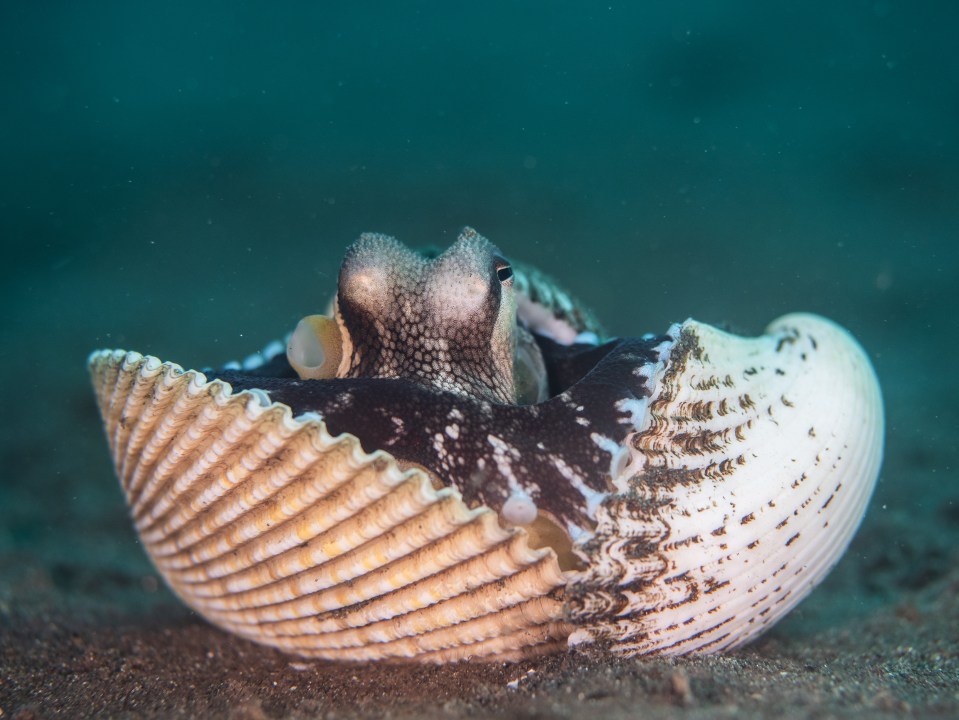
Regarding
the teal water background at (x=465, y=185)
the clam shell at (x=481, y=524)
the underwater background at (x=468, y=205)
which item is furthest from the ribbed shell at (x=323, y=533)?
the teal water background at (x=465, y=185)

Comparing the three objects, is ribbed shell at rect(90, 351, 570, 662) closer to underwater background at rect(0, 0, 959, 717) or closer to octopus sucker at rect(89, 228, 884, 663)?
octopus sucker at rect(89, 228, 884, 663)

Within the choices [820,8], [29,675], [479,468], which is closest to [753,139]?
[820,8]

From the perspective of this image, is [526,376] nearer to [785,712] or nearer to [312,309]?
[785,712]

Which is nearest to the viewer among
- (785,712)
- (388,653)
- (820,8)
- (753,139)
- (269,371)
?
(785,712)

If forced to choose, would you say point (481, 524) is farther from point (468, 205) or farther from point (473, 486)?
point (468, 205)

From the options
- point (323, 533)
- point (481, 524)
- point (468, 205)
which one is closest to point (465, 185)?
point (468, 205)
